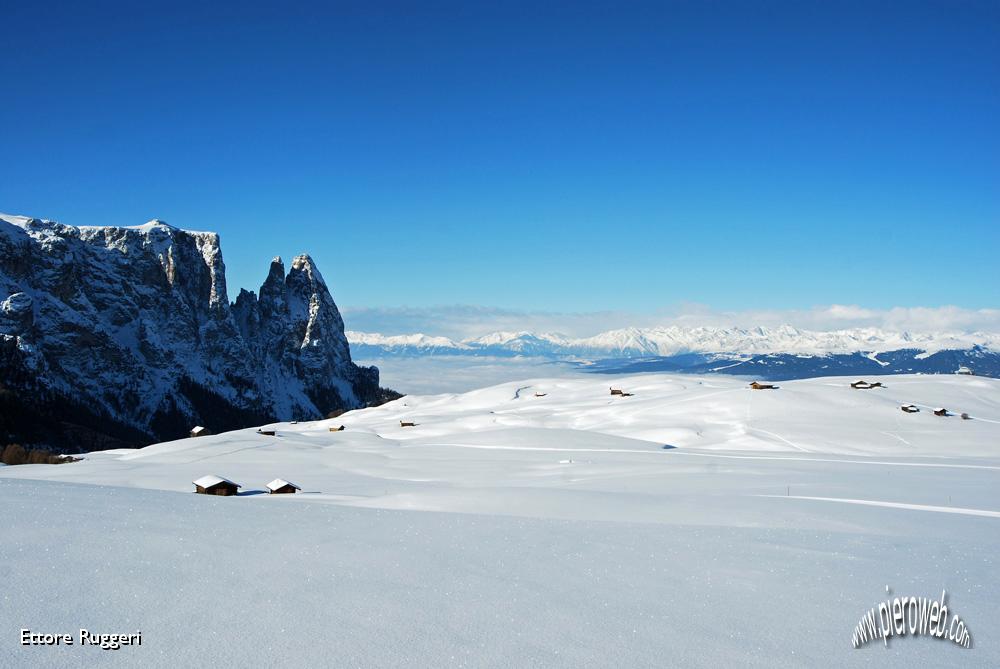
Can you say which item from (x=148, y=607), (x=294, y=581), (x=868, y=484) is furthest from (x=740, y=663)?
(x=868, y=484)

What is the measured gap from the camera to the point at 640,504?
17438 millimetres

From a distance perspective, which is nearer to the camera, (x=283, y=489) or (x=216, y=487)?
(x=216, y=487)

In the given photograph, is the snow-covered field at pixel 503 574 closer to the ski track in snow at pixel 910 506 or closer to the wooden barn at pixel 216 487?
the ski track in snow at pixel 910 506

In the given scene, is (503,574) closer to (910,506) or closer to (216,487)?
(910,506)

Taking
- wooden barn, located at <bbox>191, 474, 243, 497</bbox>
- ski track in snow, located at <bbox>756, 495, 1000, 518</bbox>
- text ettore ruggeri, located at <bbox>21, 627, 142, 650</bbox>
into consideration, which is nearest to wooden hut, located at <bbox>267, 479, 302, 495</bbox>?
wooden barn, located at <bbox>191, 474, 243, 497</bbox>

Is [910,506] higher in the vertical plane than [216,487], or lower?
higher

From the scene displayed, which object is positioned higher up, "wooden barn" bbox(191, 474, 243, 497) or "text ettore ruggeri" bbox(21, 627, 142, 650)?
"text ettore ruggeri" bbox(21, 627, 142, 650)

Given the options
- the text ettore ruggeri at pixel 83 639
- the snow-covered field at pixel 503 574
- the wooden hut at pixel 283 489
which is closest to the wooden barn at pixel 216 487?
the wooden hut at pixel 283 489

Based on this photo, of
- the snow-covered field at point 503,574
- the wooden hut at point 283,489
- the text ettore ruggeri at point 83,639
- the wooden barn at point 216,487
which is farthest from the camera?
the wooden hut at point 283,489

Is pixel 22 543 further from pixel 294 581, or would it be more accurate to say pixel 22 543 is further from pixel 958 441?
pixel 958 441

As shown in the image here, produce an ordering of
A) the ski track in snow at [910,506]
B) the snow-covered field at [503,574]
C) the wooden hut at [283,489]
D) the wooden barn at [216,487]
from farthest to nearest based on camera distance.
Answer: the wooden hut at [283,489]
the wooden barn at [216,487]
the ski track in snow at [910,506]
the snow-covered field at [503,574]

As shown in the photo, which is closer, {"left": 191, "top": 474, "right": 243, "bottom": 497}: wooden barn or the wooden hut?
{"left": 191, "top": 474, "right": 243, "bottom": 497}: wooden barn

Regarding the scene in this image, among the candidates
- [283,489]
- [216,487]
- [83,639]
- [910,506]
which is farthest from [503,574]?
[216,487]

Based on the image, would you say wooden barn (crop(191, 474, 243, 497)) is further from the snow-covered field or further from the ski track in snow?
the ski track in snow
